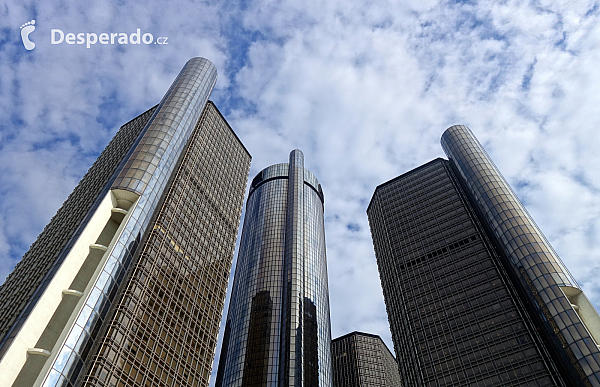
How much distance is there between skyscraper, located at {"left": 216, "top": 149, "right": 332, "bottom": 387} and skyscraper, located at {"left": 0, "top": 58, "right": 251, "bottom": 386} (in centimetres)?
5793

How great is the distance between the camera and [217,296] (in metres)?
89.8

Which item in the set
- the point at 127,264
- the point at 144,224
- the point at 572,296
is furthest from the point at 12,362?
the point at 572,296

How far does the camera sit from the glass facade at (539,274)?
82.2m

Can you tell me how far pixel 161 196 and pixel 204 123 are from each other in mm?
38943

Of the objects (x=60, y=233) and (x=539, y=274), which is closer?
(x=539, y=274)

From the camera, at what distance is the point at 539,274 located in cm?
9512

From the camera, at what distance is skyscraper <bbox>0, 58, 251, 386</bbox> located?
54312 mm

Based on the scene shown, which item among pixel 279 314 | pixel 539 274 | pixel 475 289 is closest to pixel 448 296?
pixel 475 289

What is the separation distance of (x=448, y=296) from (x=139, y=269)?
81.2m

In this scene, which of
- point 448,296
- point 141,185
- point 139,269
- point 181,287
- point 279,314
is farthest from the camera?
point 279,314

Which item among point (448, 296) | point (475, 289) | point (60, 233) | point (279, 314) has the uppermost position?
point (279, 314)

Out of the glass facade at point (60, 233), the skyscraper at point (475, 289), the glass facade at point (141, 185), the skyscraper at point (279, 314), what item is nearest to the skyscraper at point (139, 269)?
the glass facade at point (141, 185)

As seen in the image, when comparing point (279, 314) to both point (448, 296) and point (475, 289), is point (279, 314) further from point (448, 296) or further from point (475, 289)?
point (475, 289)

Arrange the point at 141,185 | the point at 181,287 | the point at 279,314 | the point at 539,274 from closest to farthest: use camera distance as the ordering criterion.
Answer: the point at 141,185 < the point at 181,287 < the point at 539,274 < the point at 279,314
